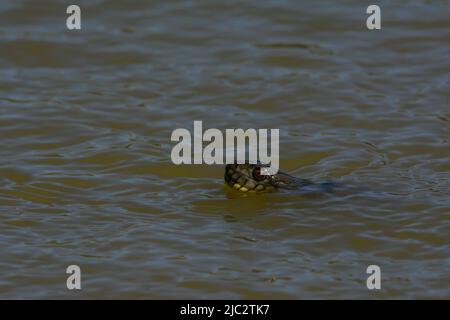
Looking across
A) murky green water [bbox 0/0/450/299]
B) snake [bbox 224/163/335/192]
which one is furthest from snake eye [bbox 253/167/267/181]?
murky green water [bbox 0/0/450/299]

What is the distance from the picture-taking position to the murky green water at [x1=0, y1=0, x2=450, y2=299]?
721cm

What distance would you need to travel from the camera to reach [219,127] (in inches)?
390

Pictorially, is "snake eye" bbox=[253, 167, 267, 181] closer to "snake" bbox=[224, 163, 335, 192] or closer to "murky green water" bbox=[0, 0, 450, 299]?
"snake" bbox=[224, 163, 335, 192]

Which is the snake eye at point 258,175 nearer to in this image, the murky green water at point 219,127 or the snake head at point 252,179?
the snake head at point 252,179

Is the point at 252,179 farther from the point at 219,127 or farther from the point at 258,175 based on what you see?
the point at 219,127

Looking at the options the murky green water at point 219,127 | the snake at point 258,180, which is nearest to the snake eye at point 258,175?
the snake at point 258,180

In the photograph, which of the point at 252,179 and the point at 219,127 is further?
the point at 219,127

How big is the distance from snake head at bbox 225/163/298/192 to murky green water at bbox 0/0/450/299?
0.29 ft

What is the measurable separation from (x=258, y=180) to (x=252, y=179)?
0.05m

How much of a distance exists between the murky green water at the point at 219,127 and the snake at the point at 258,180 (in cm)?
9

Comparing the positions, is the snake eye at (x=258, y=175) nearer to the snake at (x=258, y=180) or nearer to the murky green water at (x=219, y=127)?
the snake at (x=258, y=180)

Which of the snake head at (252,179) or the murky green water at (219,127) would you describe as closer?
the murky green water at (219,127)

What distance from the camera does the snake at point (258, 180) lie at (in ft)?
27.7

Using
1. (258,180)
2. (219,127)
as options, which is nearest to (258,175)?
(258,180)
